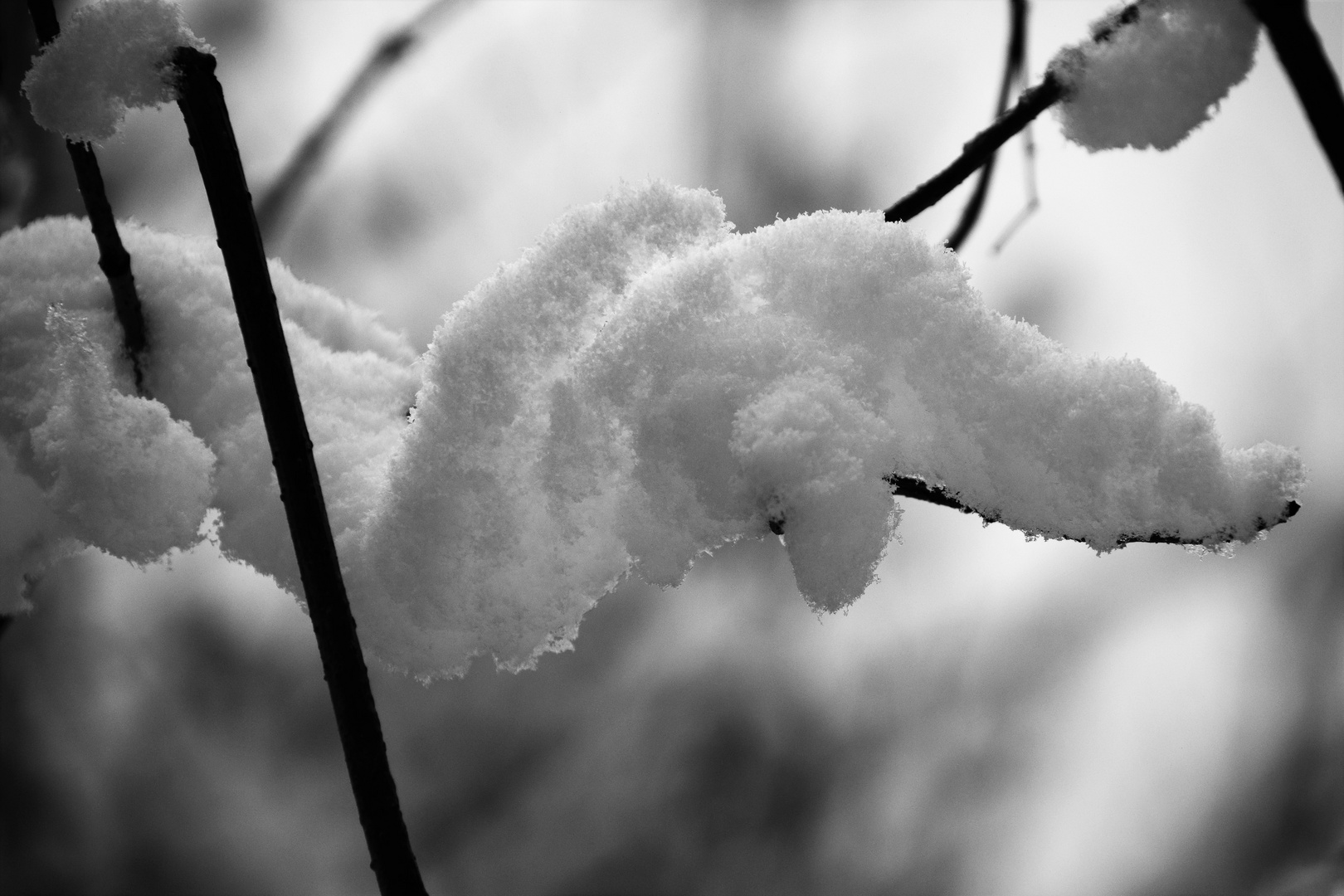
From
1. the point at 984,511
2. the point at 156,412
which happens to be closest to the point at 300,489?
the point at 156,412

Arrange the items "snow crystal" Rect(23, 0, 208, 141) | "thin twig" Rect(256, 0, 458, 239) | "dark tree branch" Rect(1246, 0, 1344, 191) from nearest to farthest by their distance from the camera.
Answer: "dark tree branch" Rect(1246, 0, 1344, 191) < "snow crystal" Rect(23, 0, 208, 141) < "thin twig" Rect(256, 0, 458, 239)

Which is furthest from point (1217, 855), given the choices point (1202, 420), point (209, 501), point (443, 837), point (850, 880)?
point (209, 501)

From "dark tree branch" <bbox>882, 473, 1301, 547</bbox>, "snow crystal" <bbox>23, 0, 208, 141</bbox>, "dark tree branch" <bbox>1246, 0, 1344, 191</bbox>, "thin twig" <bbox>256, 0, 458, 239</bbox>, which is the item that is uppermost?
"thin twig" <bbox>256, 0, 458, 239</bbox>

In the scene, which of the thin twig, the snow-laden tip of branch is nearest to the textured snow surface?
the snow-laden tip of branch

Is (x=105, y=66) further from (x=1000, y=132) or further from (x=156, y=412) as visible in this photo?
(x=1000, y=132)

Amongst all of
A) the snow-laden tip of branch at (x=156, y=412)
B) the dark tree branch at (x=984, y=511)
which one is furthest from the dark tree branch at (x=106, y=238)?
the dark tree branch at (x=984, y=511)

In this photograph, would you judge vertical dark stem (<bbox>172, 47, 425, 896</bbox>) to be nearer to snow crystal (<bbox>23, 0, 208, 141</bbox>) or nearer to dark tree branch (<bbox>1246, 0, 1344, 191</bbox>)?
snow crystal (<bbox>23, 0, 208, 141</bbox>)

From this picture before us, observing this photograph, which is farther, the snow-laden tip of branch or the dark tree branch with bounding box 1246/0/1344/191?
the snow-laden tip of branch
